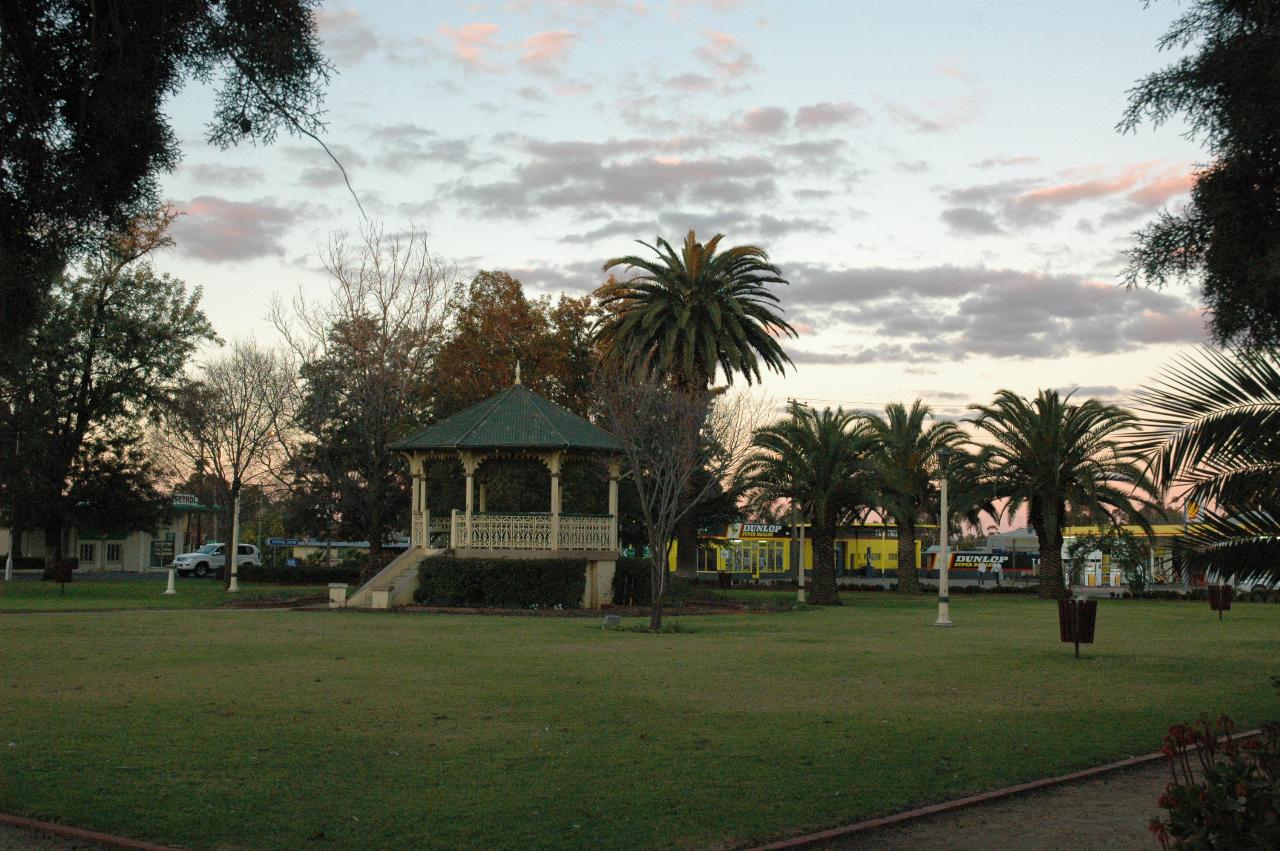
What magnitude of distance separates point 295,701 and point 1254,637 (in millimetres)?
21016

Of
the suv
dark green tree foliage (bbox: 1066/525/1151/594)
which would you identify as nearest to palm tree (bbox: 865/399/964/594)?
dark green tree foliage (bbox: 1066/525/1151/594)

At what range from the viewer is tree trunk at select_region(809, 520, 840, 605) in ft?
144

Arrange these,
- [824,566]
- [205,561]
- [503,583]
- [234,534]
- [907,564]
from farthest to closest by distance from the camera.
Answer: [205,561] → [907,564] → [824,566] → [234,534] → [503,583]

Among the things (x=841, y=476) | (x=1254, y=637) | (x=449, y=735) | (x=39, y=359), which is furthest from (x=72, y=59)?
(x=39, y=359)

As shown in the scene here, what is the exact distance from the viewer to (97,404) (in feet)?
169

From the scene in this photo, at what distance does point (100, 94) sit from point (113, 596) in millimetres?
34461

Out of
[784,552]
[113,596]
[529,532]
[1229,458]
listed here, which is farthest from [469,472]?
[784,552]

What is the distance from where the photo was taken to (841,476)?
145 feet

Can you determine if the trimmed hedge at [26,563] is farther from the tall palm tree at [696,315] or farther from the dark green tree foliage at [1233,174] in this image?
the dark green tree foliage at [1233,174]

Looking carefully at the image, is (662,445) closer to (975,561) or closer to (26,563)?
(26,563)

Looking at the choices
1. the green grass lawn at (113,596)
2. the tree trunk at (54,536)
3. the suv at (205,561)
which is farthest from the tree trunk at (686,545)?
the suv at (205,561)

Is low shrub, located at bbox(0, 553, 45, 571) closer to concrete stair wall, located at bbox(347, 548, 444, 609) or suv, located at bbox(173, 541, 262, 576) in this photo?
suv, located at bbox(173, 541, 262, 576)

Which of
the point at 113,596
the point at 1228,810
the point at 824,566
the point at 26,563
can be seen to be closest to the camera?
the point at 1228,810

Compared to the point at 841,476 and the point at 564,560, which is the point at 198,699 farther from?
the point at 841,476
